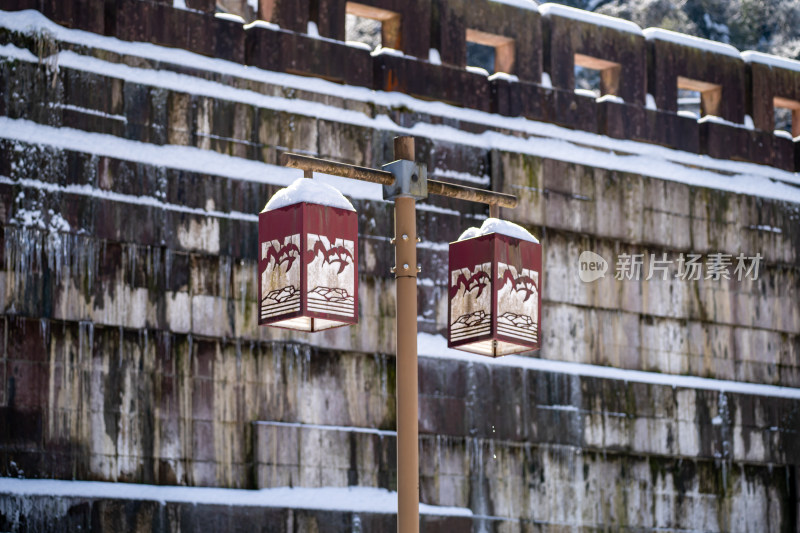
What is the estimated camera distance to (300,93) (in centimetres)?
1535

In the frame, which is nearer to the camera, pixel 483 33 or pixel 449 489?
pixel 449 489

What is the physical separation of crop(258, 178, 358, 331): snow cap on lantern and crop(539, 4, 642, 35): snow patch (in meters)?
8.66

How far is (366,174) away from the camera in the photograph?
29.7ft

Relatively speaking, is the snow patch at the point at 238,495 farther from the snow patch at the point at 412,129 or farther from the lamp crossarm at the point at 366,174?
the lamp crossarm at the point at 366,174

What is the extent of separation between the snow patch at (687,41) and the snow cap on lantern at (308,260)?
9650mm

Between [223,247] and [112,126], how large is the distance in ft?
4.97

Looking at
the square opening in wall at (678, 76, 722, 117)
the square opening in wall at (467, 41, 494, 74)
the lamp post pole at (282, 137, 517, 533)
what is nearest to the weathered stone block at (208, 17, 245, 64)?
the square opening in wall at (678, 76, 722, 117)

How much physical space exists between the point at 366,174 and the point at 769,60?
35.3ft

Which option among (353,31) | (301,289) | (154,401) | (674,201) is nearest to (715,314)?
(674,201)

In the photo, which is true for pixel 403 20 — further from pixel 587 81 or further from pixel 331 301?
pixel 587 81

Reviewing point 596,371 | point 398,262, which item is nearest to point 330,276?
point 398,262

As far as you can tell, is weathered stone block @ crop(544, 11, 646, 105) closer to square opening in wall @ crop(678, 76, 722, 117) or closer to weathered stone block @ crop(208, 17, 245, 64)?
square opening in wall @ crop(678, 76, 722, 117)

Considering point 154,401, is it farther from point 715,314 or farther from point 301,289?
point 715,314

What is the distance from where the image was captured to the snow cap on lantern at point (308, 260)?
8578mm
